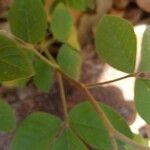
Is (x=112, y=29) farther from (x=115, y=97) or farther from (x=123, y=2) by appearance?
(x=123, y=2)

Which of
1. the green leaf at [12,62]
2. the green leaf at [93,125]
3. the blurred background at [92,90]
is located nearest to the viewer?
the green leaf at [12,62]

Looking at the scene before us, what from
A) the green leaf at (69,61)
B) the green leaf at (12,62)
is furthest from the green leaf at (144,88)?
the green leaf at (69,61)

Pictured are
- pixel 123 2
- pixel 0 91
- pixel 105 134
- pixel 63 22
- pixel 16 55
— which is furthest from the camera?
pixel 123 2

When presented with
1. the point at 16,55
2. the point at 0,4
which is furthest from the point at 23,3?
the point at 0,4

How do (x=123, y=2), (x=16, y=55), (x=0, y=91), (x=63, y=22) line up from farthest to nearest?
(x=123, y=2)
(x=0, y=91)
(x=63, y=22)
(x=16, y=55)

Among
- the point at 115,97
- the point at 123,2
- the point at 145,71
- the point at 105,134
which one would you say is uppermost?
the point at 145,71

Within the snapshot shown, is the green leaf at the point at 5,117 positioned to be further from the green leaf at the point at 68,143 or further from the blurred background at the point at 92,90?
the blurred background at the point at 92,90

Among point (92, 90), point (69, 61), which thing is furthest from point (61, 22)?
point (92, 90)
